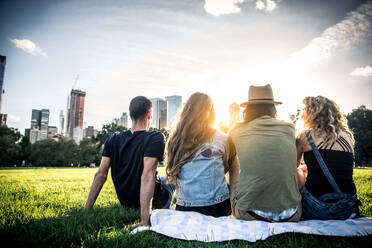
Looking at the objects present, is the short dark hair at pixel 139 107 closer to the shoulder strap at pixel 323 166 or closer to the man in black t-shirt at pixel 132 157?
the man in black t-shirt at pixel 132 157

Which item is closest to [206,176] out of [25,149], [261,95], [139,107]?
[261,95]

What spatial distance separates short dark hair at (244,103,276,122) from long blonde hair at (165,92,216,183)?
0.50 metres

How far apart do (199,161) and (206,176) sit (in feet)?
0.70

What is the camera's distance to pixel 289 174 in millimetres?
2342

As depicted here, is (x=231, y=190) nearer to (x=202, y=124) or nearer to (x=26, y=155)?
(x=202, y=124)

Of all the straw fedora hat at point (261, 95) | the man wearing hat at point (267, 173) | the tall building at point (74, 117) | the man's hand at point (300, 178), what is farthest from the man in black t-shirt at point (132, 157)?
the tall building at point (74, 117)

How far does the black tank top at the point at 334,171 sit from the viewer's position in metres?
2.52

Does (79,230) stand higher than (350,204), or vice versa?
(350,204)

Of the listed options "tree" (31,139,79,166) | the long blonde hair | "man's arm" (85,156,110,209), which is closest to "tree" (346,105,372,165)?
the long blonde hair

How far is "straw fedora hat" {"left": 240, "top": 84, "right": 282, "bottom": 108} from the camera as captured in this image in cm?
275

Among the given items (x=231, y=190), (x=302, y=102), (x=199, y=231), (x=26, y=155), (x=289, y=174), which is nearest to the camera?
(x=199, y=231)

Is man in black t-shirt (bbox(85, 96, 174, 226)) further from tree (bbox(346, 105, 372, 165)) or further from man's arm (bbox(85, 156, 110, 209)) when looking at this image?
tree (bbox(346, 105, 372, 165))

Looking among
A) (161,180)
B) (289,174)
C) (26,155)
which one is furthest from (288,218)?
(26,155)

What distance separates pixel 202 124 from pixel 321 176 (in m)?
1.67
